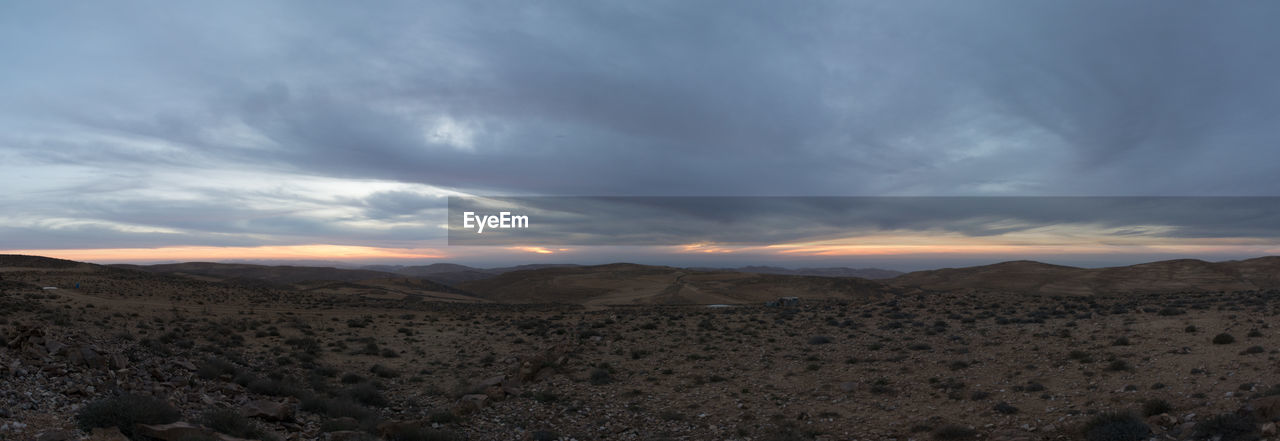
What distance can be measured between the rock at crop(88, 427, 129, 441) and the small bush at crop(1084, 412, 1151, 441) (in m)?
14.0

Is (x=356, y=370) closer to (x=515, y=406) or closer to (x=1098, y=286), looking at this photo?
(x=515, y=406)

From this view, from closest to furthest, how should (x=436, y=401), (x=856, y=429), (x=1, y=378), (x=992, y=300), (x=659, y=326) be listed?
1. (x=1, y=378)
2. (x=856, y=429)
3. (x=436, y=401)
4. (x=659, y=326)
5. (x=992, y=300)

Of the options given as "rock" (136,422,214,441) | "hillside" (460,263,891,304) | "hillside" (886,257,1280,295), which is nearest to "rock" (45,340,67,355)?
"rock" (136,422,214,441)

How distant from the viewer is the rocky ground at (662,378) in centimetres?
960

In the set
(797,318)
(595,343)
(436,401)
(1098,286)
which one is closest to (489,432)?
(436,401)

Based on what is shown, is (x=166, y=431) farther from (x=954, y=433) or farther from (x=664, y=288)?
(x=664, y=288)

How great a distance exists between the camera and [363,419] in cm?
1191

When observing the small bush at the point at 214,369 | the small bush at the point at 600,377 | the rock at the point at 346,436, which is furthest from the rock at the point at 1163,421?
the small bush at the point at 214,369

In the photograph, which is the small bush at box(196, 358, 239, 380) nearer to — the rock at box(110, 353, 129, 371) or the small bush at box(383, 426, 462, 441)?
the rock at box(110, 353, 129, 371)

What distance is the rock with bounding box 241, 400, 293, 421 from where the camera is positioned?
10586mm

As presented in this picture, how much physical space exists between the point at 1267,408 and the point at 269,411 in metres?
16.6

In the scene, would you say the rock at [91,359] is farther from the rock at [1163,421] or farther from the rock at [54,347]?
the rock at [1163,421]

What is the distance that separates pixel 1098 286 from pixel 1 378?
90.5 m

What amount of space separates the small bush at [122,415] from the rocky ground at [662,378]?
3 centimetres
